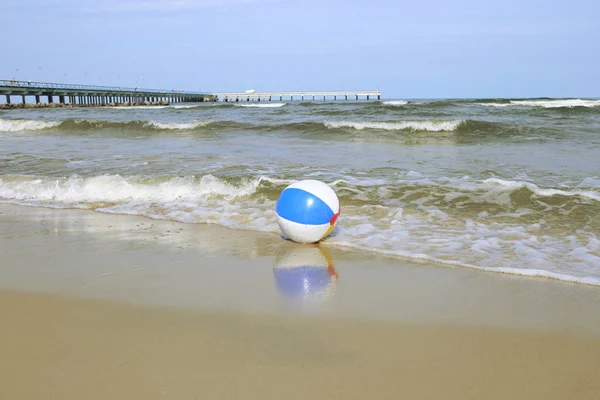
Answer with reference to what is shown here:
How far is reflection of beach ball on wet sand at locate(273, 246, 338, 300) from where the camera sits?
13.4ft

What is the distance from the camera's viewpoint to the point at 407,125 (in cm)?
2048

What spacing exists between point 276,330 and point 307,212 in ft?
7.42

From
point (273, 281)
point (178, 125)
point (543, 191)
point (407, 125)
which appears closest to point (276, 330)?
point (273, 281)

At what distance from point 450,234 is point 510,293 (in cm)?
187

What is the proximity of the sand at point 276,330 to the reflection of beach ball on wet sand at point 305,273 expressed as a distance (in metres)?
0.04

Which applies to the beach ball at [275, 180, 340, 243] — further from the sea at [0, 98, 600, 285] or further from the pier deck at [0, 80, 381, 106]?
the pier deck at [0, 80, 381, 106]

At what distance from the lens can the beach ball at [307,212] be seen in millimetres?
5445

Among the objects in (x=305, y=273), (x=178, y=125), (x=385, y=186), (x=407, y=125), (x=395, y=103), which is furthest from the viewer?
(x=395, y=103)

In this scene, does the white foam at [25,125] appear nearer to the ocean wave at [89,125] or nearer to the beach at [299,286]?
the ocean wave at [89,125]

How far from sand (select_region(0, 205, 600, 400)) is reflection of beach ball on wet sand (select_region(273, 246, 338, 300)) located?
0.12 ft

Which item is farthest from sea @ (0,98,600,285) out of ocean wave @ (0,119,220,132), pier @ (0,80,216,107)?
pier @ (0,80,216,107)

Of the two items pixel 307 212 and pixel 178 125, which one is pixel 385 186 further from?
pixel 178 125

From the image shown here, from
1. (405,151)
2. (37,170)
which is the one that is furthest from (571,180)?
→ (37,170)

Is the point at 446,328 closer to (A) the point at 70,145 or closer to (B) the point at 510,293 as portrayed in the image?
(B) the point at 510,293
